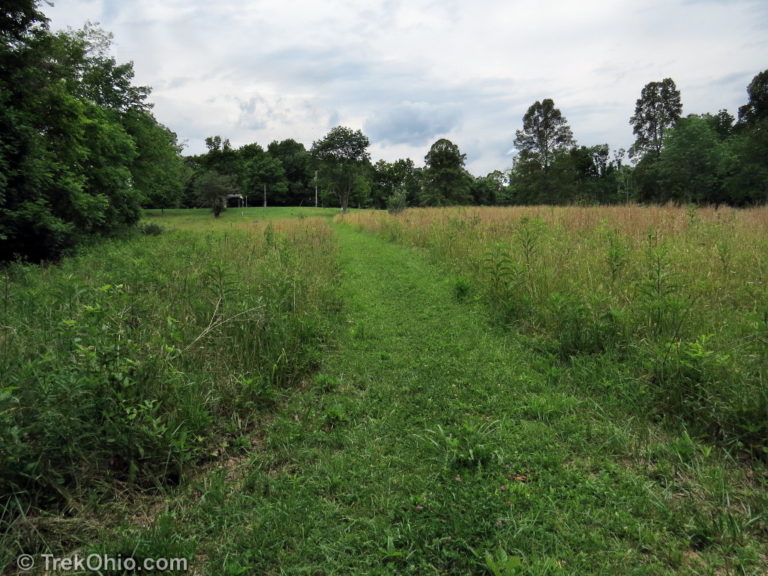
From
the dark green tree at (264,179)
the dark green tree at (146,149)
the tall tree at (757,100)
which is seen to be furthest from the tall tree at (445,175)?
the dark green tree at (264,179)

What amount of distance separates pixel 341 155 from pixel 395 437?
60162 millimetres

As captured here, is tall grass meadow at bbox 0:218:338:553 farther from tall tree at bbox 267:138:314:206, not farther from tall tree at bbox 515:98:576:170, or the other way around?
tall tree at bbox 267:138:314:206

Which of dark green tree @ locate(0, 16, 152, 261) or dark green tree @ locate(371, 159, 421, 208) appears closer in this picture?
dark green tree @ locate(0, 16, 152, 261)

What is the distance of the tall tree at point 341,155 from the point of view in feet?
191

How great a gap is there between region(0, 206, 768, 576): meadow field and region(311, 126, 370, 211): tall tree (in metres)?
55.6

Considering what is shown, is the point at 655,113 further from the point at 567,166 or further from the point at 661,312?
the point at 661,312

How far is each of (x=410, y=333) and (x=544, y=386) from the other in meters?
2.04

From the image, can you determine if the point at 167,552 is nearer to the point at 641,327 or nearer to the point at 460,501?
the point at 460,501

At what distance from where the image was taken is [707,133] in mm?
40781

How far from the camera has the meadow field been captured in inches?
79.1

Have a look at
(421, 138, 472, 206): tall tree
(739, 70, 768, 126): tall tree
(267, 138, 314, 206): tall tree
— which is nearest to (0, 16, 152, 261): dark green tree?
(421, 138, 472, 206): tall tree

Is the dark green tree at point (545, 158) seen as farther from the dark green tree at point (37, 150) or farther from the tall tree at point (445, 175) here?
A: the dark green tree at point (37, 150)

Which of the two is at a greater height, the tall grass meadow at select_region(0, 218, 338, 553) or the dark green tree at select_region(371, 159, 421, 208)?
the dark green tree at select_region(371, 159, 421, 208)

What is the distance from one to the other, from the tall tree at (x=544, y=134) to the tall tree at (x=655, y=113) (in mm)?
8930
